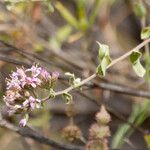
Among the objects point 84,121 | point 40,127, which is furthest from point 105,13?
point 40,127

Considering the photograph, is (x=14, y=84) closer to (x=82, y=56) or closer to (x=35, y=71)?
(x=35, y=71)

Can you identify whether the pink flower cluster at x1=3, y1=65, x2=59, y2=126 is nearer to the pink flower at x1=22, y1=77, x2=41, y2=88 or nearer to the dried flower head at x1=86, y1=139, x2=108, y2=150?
the pink flower at x1=22, y1=77, x2=41, y2=88

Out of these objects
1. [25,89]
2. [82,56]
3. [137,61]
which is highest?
[82,56]

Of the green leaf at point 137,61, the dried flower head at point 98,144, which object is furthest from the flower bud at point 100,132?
the green leaf at point 137,61

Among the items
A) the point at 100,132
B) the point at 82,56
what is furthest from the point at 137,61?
the point at 82,56

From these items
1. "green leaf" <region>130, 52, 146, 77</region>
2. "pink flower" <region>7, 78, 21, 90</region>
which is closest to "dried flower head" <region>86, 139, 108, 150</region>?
"green leaf" <region>130, 52, 146, 77</region>

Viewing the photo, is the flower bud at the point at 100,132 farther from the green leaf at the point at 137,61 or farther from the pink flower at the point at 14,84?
the pink flower at the point at 14,84

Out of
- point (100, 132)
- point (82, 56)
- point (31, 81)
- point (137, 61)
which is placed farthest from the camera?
point (82, 56)
